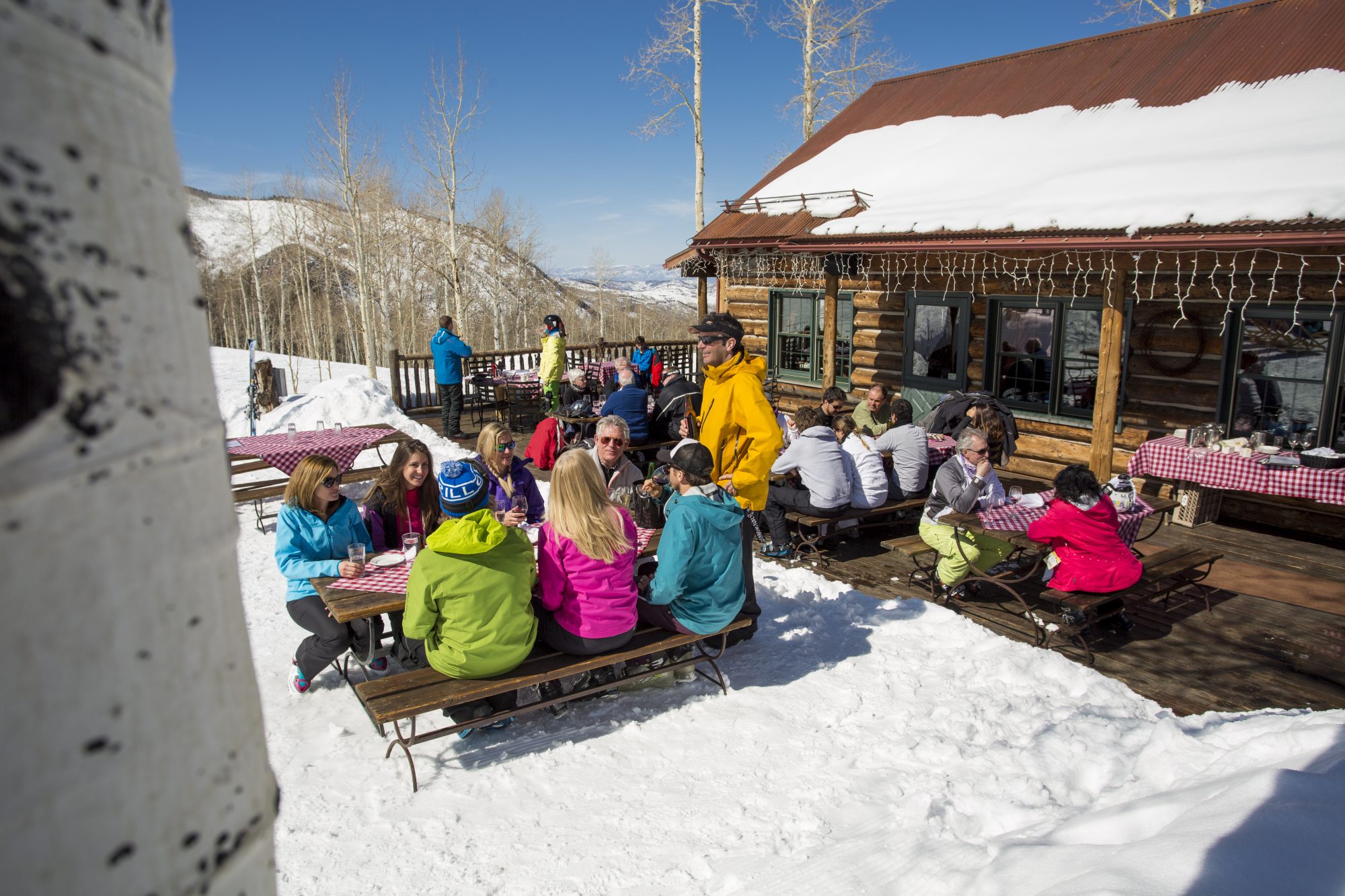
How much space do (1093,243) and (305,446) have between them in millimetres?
8242

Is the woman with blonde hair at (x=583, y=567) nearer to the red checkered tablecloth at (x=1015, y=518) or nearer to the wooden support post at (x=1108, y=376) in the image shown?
the red checkered tablecloth at (x=1015, y=518)

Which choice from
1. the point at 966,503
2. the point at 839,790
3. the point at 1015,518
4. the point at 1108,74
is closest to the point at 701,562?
the point at 839,790

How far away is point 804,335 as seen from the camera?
45.7 feet

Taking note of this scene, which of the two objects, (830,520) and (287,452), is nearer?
(830,520)

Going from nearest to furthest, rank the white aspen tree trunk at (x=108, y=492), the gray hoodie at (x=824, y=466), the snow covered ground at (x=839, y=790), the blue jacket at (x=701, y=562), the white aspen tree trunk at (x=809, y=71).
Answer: the white aspen tree trunk at (x=108, y=492) < the snow covered ground at (x=839, y=790) < the blue jacket at (x=701, y=562) < the gray hoodie at (x=824, y=466) < the white aspen tree trunk at (x=809, y=71)

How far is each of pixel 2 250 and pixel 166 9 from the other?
0.99 feet

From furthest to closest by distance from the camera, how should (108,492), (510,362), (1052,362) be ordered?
(510,362), (1052,362), (108,492)

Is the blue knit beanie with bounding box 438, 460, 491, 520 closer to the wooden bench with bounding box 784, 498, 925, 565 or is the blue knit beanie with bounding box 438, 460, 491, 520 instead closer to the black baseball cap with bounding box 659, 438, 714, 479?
the black baseball cap with bounding box 659, 438, 714, 479

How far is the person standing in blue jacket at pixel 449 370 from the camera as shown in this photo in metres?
13.0

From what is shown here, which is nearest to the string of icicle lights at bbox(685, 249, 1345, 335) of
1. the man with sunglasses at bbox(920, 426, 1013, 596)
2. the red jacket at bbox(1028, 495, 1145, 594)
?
the man with sunglasses at bbox(920, 426, 1013, 596)

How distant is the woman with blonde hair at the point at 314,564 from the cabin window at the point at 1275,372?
8.33m

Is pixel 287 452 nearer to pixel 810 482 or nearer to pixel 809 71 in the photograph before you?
pixel 810 482

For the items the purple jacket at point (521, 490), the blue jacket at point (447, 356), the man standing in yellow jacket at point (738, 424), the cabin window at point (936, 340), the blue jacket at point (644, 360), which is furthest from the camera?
the blue jacket at point (644, 360)

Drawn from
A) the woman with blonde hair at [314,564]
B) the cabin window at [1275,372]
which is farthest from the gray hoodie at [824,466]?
A: the cabin window at [1275,372]
